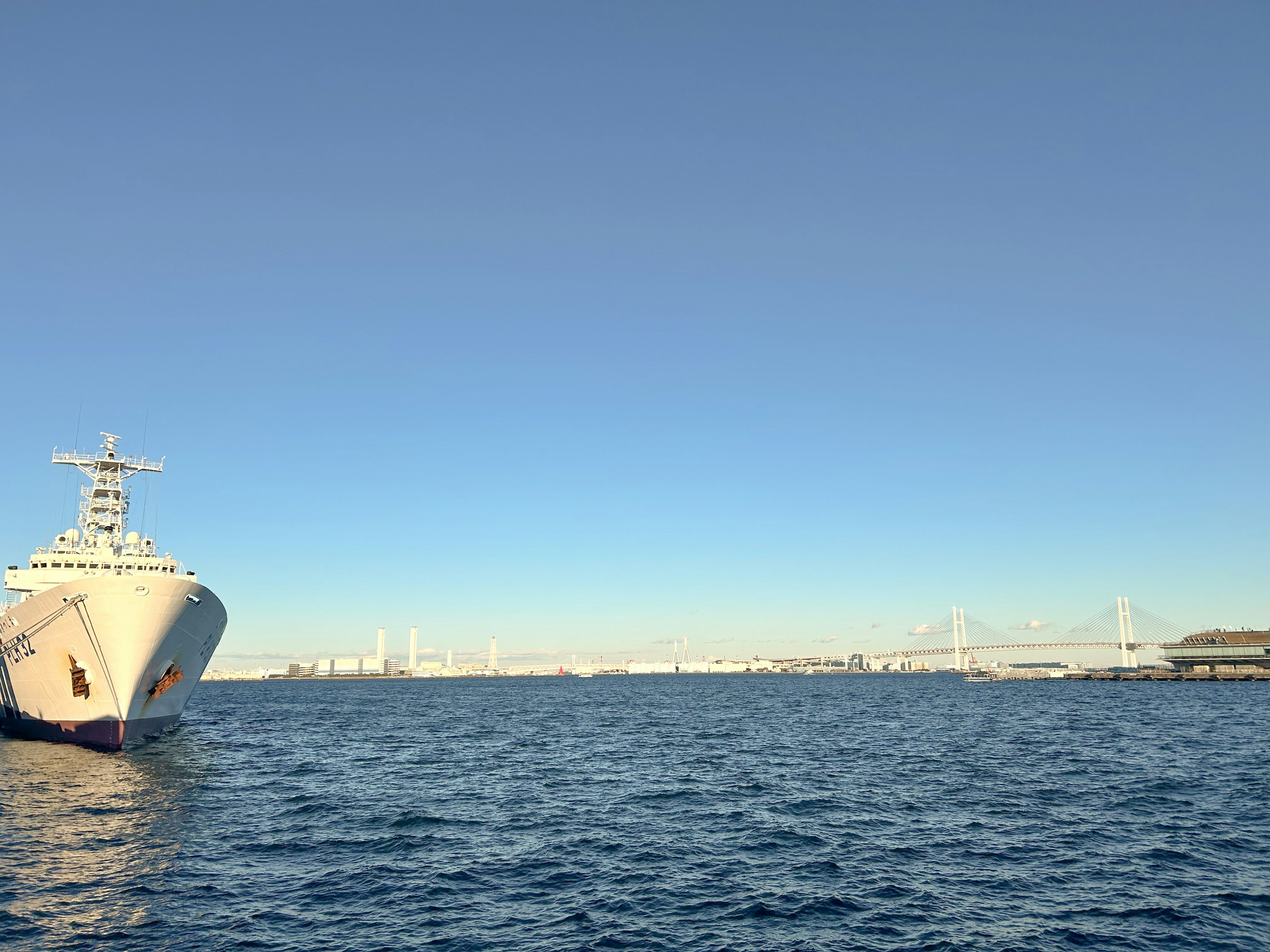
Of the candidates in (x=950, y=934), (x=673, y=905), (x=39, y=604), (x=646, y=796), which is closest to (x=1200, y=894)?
Answer: (x=950, y=934)

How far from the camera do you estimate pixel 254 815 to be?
31.4m

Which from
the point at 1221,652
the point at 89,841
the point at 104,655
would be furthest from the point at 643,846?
the point at 1221,652

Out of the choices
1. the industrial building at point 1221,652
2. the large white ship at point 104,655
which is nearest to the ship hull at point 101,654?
the large white ship at point 104,655

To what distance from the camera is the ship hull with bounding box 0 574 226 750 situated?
44.7m

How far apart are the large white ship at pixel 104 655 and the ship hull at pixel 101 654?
0.06 meters

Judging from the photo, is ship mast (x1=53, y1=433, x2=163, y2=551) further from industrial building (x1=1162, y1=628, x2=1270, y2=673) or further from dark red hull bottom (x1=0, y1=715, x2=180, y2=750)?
industrial building (x1=1162, y1=628, x2=1270, y2=673)

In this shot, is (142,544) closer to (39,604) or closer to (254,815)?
(39,604)

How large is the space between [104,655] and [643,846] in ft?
123

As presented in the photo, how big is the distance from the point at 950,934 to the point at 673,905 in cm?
702

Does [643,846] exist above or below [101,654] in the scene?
below

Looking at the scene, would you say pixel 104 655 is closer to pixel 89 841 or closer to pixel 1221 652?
pixel 89 841

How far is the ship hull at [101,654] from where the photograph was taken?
147ft

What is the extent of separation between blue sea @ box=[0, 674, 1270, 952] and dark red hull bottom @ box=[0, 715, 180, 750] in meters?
1.34

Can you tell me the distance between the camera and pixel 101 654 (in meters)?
45.3
